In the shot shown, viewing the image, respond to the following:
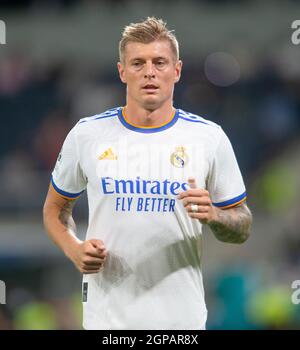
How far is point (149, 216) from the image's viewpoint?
168 inches

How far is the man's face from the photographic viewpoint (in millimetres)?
4227

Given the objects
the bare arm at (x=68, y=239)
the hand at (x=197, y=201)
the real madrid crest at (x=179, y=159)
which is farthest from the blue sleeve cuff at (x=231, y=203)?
the bare arm at (x=68, y=239)

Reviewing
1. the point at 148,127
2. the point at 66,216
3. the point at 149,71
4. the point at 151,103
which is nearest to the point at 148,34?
the point at 149,71

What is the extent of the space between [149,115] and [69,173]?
0.55 metres

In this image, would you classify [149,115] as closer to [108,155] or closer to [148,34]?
[108,155]

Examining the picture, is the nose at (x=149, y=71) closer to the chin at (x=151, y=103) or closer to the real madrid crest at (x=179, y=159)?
the chin at (x=151, y=103)

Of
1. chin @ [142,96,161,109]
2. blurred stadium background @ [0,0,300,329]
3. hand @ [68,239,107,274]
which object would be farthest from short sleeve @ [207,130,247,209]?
blurred stadium background @ [0,0,300,329]

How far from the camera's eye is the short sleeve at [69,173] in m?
4.45

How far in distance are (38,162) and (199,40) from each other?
12.9ft

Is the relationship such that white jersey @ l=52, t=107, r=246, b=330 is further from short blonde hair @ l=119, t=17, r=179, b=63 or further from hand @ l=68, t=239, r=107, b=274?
short blonde hair @ l=119, t=17, r=179, b=63

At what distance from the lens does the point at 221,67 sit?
1345cm

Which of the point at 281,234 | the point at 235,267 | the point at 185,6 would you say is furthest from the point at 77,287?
the point at 185,6

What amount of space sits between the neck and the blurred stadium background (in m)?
4.94

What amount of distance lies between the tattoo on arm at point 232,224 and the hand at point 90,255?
0.57 meters
